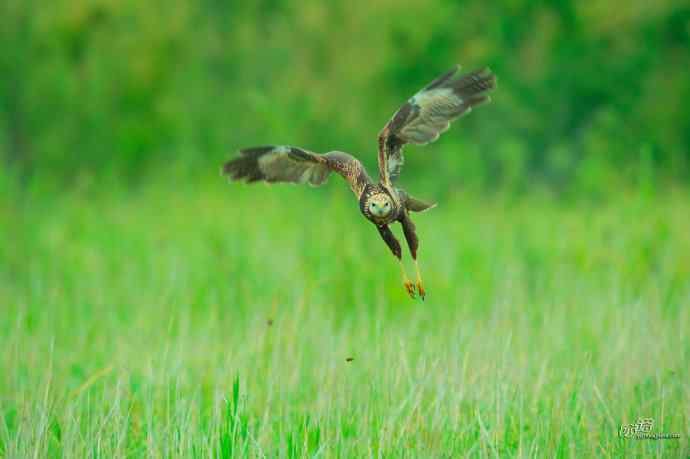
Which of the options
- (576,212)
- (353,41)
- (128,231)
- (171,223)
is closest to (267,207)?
(171,223)

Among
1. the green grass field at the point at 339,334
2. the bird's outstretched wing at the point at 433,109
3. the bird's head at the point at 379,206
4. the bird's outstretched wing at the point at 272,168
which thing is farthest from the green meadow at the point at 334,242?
the bird's head at the point at 379,206

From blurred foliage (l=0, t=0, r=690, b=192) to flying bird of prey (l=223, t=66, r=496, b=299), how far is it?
10647mm

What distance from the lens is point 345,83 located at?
50.4 feet

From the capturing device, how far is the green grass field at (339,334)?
12.3ft

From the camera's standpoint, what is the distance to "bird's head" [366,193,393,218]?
2.41 m

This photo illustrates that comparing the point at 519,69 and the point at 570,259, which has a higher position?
the point at 519,69

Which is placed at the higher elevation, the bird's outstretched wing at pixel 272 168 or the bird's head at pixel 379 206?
the bird's outstretched wing at pixel 272 168

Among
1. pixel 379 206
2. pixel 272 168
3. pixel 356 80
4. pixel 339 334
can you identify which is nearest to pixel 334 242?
pixel 339 334

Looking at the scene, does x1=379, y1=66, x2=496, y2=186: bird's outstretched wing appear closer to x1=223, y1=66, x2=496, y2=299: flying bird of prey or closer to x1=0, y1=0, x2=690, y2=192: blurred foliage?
x1=223, y1=66, x2=496, y2=299: flying bird of prey

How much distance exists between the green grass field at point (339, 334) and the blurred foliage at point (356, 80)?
476 cm

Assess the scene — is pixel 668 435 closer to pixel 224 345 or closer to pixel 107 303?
pixel 224 345

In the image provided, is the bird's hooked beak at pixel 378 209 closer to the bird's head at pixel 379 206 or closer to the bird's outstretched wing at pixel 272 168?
the bird's head at pixel 379 206

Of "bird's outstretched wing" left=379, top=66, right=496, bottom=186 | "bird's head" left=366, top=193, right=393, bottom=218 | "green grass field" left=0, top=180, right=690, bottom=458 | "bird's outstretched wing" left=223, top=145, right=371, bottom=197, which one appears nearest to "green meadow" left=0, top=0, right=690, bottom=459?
"green grass field" left=0, top=180, right=690, bottom=458

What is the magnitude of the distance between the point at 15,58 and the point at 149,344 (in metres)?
10.4
